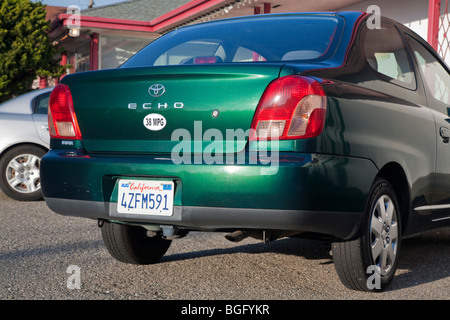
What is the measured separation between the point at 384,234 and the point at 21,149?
5217 mm

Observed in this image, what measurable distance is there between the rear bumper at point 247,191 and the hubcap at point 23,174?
4.38m

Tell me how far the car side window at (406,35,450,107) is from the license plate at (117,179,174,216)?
6.63 ft

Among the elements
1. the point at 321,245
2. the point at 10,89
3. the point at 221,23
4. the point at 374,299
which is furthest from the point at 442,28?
the point at 10,89

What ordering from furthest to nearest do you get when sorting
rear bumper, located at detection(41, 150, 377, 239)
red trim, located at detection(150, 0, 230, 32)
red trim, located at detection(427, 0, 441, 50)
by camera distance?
red trim, located at detection(150, 0, 230, 32) < red trim, located at detection(427, 0, 441, 50) < rear bumper, located at detection(41, 150, 377, 239)

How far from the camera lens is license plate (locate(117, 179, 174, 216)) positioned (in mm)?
3322

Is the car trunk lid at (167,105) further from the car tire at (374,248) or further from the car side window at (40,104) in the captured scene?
the car side window at (40,104)

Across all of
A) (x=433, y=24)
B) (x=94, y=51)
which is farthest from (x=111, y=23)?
(x=433, y=24)

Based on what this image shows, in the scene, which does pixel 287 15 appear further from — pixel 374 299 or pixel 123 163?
pixel 374 299

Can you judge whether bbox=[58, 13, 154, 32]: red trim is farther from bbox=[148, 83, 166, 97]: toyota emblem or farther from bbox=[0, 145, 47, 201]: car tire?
bbox=[148, 83, 166, 97]: toyota emblem

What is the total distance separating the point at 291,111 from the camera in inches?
125

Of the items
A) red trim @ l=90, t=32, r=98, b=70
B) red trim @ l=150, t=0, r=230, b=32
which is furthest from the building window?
red trim @ l=150, t=0, r=230, b=32

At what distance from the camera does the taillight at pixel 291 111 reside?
315 centimetres

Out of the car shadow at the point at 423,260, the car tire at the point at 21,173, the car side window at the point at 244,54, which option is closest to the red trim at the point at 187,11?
the car tire at the point at 21,173

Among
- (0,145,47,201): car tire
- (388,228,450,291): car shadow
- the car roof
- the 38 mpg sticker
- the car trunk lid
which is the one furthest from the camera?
the car roof
